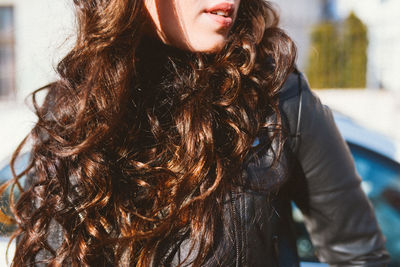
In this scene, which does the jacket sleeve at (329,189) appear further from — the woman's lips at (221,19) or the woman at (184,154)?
the woman's lips at (221,19)

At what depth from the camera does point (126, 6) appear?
1.21 meters

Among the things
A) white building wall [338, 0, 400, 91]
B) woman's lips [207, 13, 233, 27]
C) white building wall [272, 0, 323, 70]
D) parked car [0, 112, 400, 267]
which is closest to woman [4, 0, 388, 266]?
woman's lips [207, 13, 233, 27]

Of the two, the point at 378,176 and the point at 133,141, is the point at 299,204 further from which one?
the point at 378,176

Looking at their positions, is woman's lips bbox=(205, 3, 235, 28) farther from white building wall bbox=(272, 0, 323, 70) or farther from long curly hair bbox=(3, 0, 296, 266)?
white building wall bbox=(272, 0, 323, 70)

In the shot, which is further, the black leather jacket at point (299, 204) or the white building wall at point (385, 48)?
the white building wall at point (385, 48)

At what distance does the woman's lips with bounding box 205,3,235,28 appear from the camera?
1.20 m

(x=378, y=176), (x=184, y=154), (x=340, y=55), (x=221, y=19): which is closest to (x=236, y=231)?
(x=184, y=154)

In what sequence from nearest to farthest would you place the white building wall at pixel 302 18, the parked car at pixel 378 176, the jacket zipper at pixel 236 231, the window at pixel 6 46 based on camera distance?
the jacket zipper at pixel 236 231 → the parked car at pixel 378 176 → the window at pixel 6 46 → the white building wall at pixel 302 18

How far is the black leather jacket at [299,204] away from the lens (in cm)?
113

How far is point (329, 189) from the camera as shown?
1.28 m

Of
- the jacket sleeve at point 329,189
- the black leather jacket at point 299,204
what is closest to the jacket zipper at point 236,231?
the black leather jacket at point 299,204

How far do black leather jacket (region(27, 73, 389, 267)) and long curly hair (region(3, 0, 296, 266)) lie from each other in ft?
0.14

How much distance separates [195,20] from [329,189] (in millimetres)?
651

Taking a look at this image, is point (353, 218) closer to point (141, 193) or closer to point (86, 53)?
point (141, 193)
